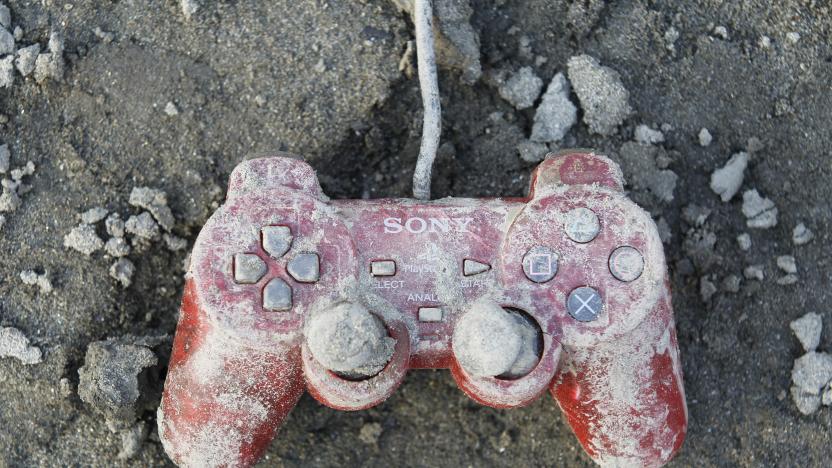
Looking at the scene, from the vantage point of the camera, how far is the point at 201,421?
54.4 inches

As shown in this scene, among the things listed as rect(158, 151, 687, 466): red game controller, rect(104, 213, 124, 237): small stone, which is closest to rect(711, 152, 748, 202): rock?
rect(158, 151, 687, 466): red game controller

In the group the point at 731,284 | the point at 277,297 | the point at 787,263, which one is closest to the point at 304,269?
the point at 277,297

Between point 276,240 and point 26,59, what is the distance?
69cm

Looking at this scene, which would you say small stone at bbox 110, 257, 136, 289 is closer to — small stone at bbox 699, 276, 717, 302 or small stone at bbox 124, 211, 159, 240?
small stone at bbox 124, 211, 159, 240

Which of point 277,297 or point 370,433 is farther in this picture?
point 370,433

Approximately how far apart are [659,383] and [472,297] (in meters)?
0.31

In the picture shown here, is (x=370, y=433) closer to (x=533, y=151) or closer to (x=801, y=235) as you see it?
(x=533, y=151)

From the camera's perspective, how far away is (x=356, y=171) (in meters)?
1.71

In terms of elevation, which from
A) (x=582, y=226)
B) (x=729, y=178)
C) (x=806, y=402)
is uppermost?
(x=582, y=226)

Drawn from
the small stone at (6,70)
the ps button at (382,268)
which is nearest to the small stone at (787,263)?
the ps button at (382,268)

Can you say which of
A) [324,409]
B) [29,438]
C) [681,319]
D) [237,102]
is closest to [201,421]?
[324,409]

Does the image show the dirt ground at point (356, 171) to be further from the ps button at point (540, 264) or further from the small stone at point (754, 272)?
the ps button at point (540, 264)

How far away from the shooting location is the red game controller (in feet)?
4.31

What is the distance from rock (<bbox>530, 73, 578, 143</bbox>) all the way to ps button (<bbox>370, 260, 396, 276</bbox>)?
1.57 ft
